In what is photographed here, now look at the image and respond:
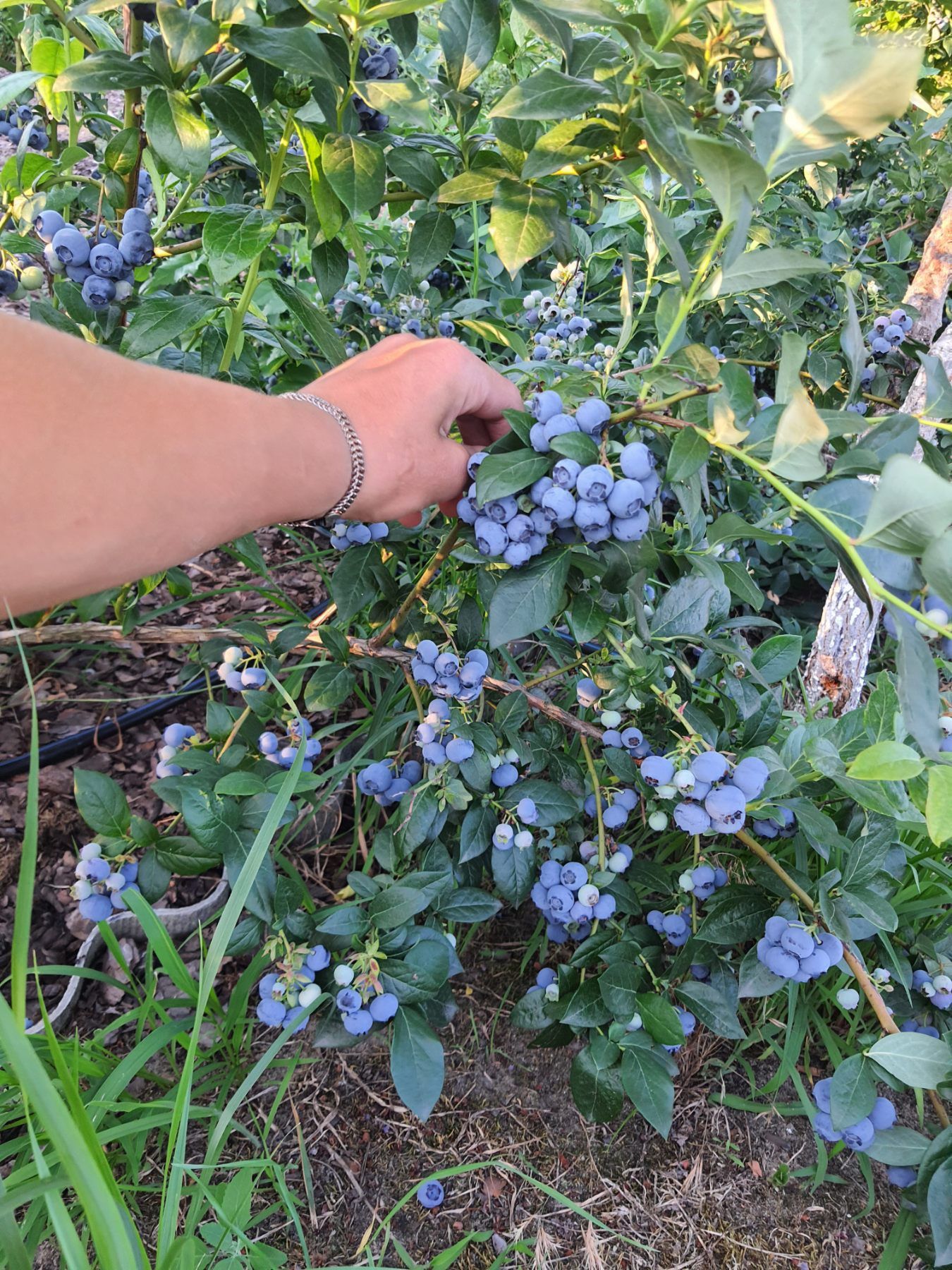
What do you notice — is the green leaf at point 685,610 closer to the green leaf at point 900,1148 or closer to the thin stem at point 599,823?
the thin stem at point 599,823

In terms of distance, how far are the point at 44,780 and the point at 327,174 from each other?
140 centimetres

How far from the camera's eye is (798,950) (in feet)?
3.39

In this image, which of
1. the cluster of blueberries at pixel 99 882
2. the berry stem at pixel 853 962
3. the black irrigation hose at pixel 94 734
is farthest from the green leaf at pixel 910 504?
the black irrigation hose at pixel 94 734

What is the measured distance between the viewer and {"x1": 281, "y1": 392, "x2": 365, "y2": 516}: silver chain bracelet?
0.97 meters

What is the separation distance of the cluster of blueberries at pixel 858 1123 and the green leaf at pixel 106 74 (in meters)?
1.46

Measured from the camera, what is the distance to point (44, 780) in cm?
176

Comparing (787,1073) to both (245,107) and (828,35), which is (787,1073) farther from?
(245,107)

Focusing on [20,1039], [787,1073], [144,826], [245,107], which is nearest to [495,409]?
[245,107]

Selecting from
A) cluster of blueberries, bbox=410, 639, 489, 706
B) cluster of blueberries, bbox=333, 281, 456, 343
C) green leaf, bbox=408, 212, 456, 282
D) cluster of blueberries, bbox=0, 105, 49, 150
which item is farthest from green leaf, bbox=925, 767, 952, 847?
cluster of blueberries, bbox=0, 105, 49, 150

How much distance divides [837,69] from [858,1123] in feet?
3.81

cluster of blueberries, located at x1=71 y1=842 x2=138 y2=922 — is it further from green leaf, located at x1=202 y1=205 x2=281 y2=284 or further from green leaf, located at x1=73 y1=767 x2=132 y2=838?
green leaf, located at x1=202 y1=205 x2=281 y2=284

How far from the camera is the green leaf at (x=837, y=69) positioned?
1.67ft

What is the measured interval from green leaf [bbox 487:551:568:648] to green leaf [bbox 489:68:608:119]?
16.5 inches

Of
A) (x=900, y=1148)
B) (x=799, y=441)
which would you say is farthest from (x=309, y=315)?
(x=900, y=1148)
